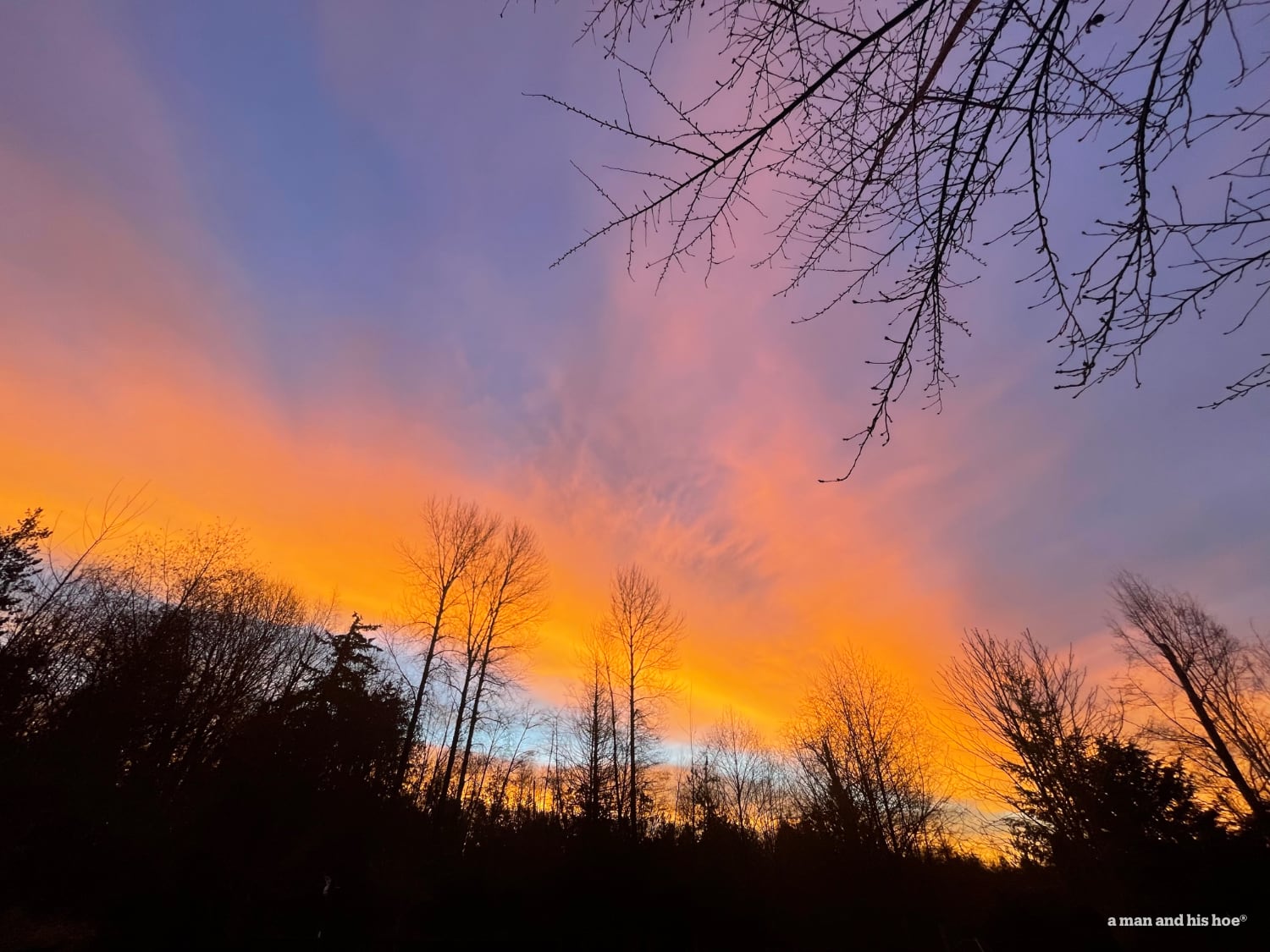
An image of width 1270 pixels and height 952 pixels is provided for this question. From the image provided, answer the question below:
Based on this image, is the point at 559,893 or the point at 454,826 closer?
the point at 559,893

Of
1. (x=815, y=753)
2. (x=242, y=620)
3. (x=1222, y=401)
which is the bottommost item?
(x=1222, y=401)

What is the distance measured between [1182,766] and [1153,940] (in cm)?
492

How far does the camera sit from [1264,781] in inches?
573

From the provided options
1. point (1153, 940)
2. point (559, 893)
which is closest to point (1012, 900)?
point (1153, 940)

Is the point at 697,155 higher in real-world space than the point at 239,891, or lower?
higher

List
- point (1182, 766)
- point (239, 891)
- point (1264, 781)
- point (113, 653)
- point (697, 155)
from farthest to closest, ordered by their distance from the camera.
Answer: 1. point (113, 653)
2. point (1264, 781)
3. point (1182, 766)
4. point (239, 891)
5. point (697, 155)

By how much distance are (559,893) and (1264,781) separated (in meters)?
21.4

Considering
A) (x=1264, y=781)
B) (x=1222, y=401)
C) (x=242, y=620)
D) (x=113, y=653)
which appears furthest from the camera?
(x=242, y=620)

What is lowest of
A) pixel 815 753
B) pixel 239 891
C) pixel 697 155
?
pixel 239 891

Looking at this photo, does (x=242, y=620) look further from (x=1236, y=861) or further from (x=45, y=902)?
(x=1236, y=861)

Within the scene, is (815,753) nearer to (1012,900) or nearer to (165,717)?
(1012,900)

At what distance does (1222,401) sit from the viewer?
1.97 metres

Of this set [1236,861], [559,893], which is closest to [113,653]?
[559,893]

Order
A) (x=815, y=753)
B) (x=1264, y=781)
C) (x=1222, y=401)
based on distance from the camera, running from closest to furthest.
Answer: (x=1222, y=401) < (x=1264, y=781) < (x=815, y=753)
